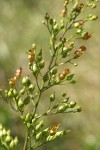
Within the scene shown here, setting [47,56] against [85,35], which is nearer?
[85,35]

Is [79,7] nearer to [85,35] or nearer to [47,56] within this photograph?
[85,35]

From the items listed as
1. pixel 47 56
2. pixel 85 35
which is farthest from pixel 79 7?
pixel 47 56

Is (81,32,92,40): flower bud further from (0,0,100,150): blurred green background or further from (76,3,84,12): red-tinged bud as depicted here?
(0,0,100,150): blurred green background

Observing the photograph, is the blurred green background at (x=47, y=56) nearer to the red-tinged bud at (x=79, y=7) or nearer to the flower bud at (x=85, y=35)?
the flower bud at (x=85, y=35)

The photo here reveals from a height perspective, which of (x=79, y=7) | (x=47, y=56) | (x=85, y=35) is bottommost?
(x=85, y=35)

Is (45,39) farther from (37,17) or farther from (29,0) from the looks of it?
(29,0)

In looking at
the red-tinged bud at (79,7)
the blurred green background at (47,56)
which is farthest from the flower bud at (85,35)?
the blurred green background at (47,56)

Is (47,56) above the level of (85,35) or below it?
above

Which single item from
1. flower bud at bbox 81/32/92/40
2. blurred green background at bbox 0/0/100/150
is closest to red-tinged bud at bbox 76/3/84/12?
flower bud at bbox 81/32/92/40

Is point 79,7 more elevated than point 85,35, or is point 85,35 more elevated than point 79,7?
point 79,7

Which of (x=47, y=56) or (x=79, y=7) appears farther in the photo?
(x=47, y=56)
